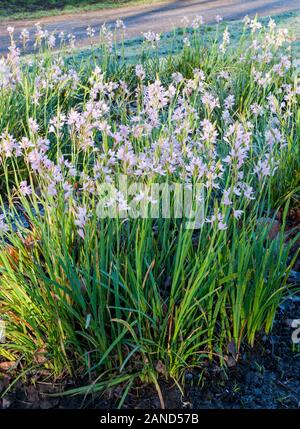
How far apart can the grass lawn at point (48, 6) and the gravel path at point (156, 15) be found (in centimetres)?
50

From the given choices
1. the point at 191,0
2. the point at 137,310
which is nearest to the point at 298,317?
the point at 137,310

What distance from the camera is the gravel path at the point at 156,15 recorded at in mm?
11030

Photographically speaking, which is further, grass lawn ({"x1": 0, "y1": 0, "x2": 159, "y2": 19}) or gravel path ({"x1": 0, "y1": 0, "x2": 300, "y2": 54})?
grass lawn ({"x1": 0, "y1": 0, "x2": 159, "y2": 19})

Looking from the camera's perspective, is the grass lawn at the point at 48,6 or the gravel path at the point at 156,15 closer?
the gravel path at the point at 156,15

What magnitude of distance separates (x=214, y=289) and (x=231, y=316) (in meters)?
0.22

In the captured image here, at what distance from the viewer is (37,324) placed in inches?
97.1

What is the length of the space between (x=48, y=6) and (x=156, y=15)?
Answer: 3204 millimetres

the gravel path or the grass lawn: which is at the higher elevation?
the grass lawn

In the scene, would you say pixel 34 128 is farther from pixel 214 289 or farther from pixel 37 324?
pixel 214 289

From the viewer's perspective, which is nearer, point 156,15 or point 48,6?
point 156,15

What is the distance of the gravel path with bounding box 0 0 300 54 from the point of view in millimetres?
11030

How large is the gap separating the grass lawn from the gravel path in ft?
1.65

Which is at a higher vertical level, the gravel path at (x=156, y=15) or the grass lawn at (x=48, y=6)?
the grass lawn at (x=48, y=6)

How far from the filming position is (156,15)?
12820mm
